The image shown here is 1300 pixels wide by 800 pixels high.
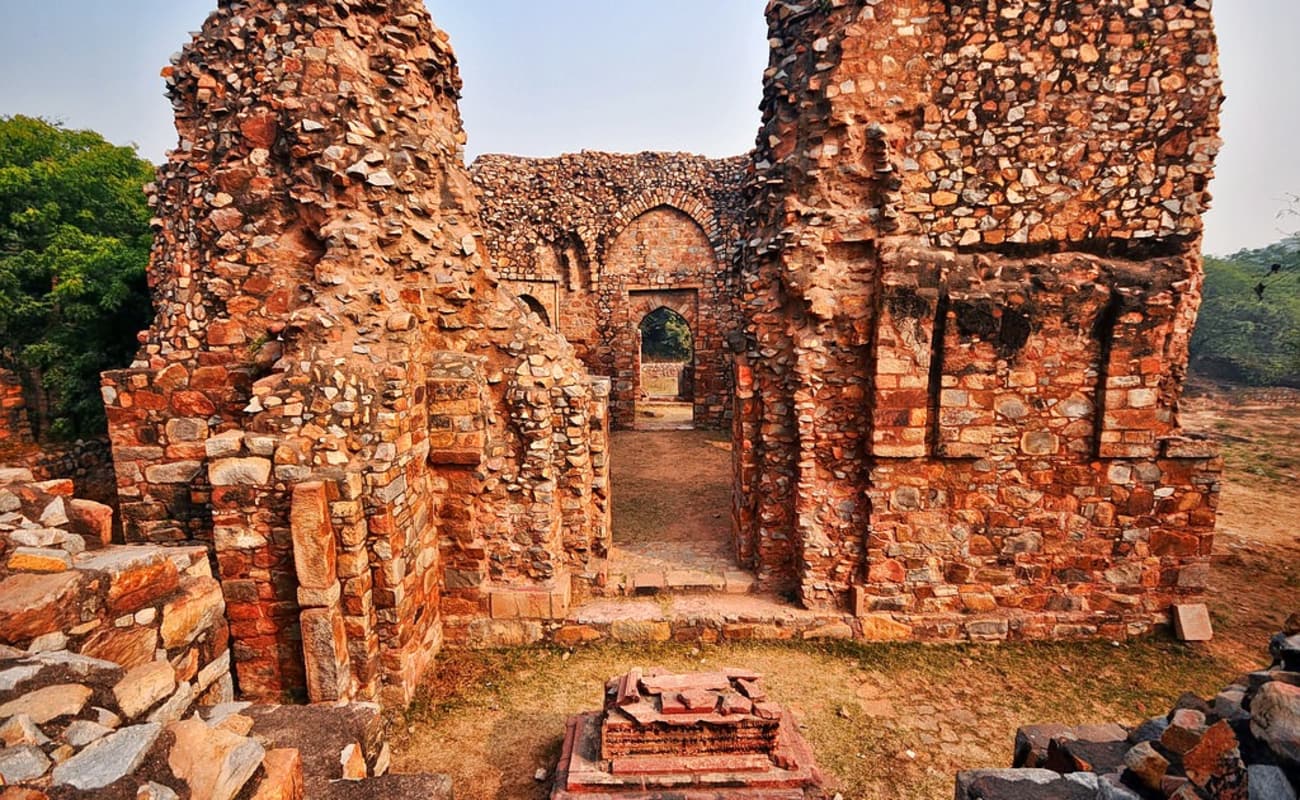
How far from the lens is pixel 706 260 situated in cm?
1595

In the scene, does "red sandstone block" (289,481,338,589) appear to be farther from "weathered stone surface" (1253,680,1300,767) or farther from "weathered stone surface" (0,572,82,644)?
"weathered stone surface" (1253,680,1300,767)

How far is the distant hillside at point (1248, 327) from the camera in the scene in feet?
77.0

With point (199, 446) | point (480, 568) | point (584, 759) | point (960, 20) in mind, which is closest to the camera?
point (584, 759)

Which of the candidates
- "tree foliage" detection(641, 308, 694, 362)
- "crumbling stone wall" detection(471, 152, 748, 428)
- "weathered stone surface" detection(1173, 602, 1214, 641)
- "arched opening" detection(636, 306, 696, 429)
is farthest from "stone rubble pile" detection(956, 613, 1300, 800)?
"tree foliage" detection(641, 308, 694, 362)

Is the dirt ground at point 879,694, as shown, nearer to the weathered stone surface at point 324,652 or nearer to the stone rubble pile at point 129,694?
the weathered stone surface at point 324,652

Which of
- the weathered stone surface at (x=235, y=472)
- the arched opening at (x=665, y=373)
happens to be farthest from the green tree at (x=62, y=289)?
the arched opening at (x=665, y=373)

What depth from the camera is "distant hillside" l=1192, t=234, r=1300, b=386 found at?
77.0ft

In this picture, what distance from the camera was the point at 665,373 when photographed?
29516mm

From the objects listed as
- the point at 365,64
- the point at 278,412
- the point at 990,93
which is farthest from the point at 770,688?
the point at 365,64

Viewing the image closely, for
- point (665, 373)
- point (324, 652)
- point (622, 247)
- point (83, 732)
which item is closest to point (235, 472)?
point (324, 652)

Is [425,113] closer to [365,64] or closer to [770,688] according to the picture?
[365,64]

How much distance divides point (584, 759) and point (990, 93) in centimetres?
705

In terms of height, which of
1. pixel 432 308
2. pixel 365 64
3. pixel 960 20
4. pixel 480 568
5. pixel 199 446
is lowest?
pixel 480 568

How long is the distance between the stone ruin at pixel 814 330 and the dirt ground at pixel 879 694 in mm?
304
